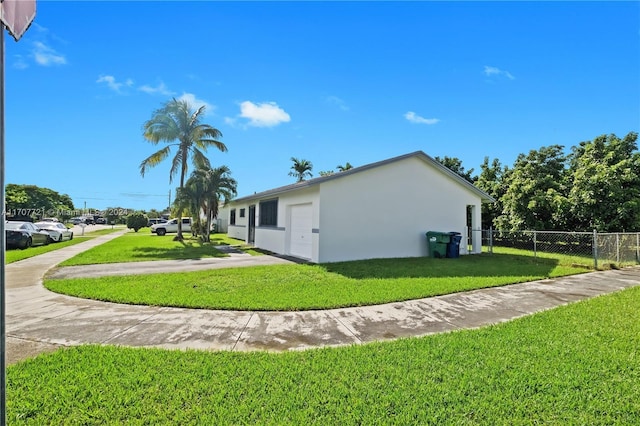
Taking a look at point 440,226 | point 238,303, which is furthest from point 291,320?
point 440,226

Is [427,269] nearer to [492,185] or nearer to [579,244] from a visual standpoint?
[579,244]

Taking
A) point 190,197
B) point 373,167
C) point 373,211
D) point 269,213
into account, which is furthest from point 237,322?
point 190,197

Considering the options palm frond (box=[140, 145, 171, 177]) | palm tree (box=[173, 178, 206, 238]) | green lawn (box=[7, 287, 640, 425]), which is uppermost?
palm frond (box=[140, 145, 171, 177])

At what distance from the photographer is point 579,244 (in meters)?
16.7

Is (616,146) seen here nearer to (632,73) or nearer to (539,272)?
(632,73)

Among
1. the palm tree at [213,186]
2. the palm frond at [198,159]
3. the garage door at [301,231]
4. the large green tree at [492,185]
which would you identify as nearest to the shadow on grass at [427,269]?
the garage door at [301,231]

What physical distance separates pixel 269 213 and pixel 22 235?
1313 centimetres

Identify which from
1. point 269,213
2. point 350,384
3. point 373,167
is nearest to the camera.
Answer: point 350,384

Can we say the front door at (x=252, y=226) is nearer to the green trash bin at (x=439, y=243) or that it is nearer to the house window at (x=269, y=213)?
the house window at (x=269, y=213)

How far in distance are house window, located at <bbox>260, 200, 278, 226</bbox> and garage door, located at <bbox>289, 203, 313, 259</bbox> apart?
6.14ft

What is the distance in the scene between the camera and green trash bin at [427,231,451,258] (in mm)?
13562

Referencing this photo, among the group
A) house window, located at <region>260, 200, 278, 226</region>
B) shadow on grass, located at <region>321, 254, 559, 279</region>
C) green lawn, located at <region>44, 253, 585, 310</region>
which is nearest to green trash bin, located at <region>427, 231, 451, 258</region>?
shadow on grass, located at <region>321, 254, 559, 279</region>

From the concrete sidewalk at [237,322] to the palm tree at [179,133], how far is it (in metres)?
16.6

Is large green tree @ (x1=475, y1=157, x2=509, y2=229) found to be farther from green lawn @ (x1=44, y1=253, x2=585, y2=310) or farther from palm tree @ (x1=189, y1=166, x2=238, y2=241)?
palm tree @ (x1=189, y1=166, x2=238, y2=241)
